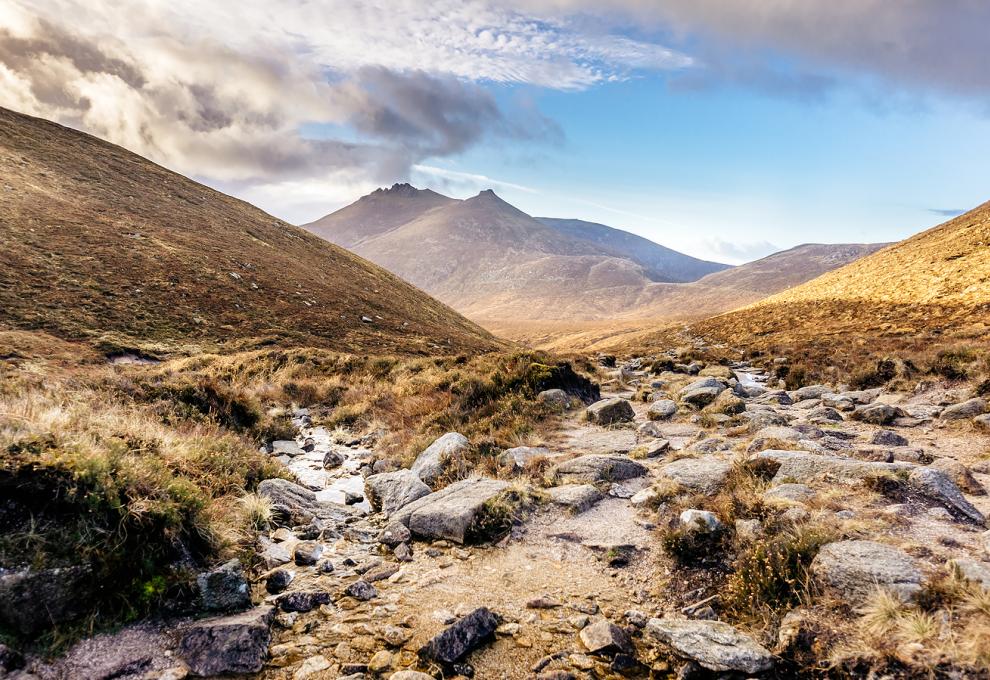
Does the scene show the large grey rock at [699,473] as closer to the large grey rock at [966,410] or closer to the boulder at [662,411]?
the boulder at [662,411]

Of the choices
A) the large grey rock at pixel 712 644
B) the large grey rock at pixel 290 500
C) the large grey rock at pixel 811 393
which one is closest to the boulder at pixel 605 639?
the large grey rock at pixel 712 644

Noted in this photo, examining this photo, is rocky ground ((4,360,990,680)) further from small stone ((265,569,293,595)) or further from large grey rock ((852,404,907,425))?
large grey rock ((852,404,907,425))

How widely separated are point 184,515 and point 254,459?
3542 millimetres

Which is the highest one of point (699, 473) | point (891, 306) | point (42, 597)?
point (891, 306)

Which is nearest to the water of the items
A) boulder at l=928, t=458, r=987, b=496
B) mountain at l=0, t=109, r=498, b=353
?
boulder at l=928, t=458, r=987, b=496

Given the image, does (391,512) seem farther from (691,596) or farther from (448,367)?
(448,367)

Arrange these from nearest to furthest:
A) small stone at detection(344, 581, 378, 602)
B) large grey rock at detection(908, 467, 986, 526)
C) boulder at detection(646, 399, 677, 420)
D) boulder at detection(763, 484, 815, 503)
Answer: small stone at detection(344, 581, 378, 602) → large grey rock at detection(908, 467, 986, 526) → boulder at detection(763, 484, 815, 503) → boulder at detection(646, 399, 677, 420)

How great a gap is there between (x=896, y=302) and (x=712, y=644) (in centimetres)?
4747

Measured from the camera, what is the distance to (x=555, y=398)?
14219mm

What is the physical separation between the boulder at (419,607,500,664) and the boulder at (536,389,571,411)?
9.02 meters

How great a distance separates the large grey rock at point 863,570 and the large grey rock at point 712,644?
1.06m

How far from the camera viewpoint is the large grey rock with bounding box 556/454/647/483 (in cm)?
859

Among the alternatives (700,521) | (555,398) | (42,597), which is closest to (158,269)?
(555,398)

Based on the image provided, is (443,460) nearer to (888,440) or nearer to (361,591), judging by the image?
(361,591)
